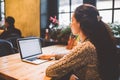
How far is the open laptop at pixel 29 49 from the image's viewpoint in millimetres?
2051

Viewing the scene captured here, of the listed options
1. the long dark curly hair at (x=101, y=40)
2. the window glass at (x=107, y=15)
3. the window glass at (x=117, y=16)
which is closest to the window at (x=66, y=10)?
the window glass at (x=107, y=15)

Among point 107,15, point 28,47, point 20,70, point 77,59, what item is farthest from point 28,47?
point 107,15

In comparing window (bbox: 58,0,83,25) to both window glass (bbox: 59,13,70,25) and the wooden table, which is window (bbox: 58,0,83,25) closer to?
window glass (bbox: 59,13,70,25)

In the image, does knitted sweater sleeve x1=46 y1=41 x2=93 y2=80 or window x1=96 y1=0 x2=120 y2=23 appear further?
window x1=96 y1=0 x2=120 y2=23

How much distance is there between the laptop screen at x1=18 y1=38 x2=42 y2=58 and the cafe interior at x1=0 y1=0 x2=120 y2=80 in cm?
11

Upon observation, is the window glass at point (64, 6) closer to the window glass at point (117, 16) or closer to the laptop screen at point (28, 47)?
the window glass at point (117, 16)

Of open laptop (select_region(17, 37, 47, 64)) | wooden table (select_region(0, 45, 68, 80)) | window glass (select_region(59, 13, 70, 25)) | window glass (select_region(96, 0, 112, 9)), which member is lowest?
wooden table (select_region(0, 45, 68, 80))

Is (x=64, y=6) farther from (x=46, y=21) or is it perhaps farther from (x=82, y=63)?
(x=82, y=63)

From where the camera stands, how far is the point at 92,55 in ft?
4.17

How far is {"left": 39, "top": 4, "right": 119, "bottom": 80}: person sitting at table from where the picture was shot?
4.15 ft

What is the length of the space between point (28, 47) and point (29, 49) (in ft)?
0.10

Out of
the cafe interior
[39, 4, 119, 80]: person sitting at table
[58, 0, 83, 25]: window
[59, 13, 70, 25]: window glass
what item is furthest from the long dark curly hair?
[59, 13, 70, 25]: window glass

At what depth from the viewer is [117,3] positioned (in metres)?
3.04

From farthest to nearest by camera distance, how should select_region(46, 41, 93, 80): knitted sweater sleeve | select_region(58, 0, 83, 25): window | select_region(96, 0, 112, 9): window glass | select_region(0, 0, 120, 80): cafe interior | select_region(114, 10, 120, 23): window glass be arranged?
select_region(58, 0, 83, 25): window, select_region(96, 0, 112, 9): window glass, select_region(114, 10, 120, 23): window glass, select_region(0, 0, 120, 80): cafe interior, select_region(46, 41, 93, 80): knitted sweater sleeve
